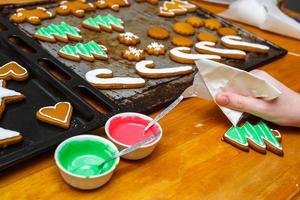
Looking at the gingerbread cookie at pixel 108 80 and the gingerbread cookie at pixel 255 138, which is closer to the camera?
the gingerbread cookie at pixel 255 138

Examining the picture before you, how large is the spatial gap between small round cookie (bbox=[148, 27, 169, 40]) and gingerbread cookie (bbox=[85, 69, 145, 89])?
313mm

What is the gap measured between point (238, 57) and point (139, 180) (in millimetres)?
667

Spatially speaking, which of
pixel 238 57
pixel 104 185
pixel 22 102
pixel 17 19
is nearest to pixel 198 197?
pixel 104 185

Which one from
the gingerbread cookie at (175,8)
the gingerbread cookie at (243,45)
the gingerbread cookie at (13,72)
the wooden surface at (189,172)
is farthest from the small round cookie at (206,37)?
the gingerbread cookie at (13,72)

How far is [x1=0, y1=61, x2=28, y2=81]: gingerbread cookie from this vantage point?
0.95m

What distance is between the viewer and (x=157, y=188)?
29.5 inches

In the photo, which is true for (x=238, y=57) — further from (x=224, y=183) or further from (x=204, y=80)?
(x=224, y=183)

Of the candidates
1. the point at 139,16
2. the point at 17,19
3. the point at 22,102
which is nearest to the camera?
the point at 22,102

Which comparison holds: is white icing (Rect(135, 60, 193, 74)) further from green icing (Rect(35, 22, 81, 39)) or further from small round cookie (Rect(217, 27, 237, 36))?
small round cookie (Rect(217, 27, 237, 36))

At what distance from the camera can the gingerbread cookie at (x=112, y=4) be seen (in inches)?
56.6

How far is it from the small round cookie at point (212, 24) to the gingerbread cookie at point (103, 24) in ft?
1.11

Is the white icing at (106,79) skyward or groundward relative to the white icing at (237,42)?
groundward

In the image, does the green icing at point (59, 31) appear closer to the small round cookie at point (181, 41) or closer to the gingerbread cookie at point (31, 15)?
the gingerbread cookie at point (31, 15)

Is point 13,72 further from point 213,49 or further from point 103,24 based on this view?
point 213,49
